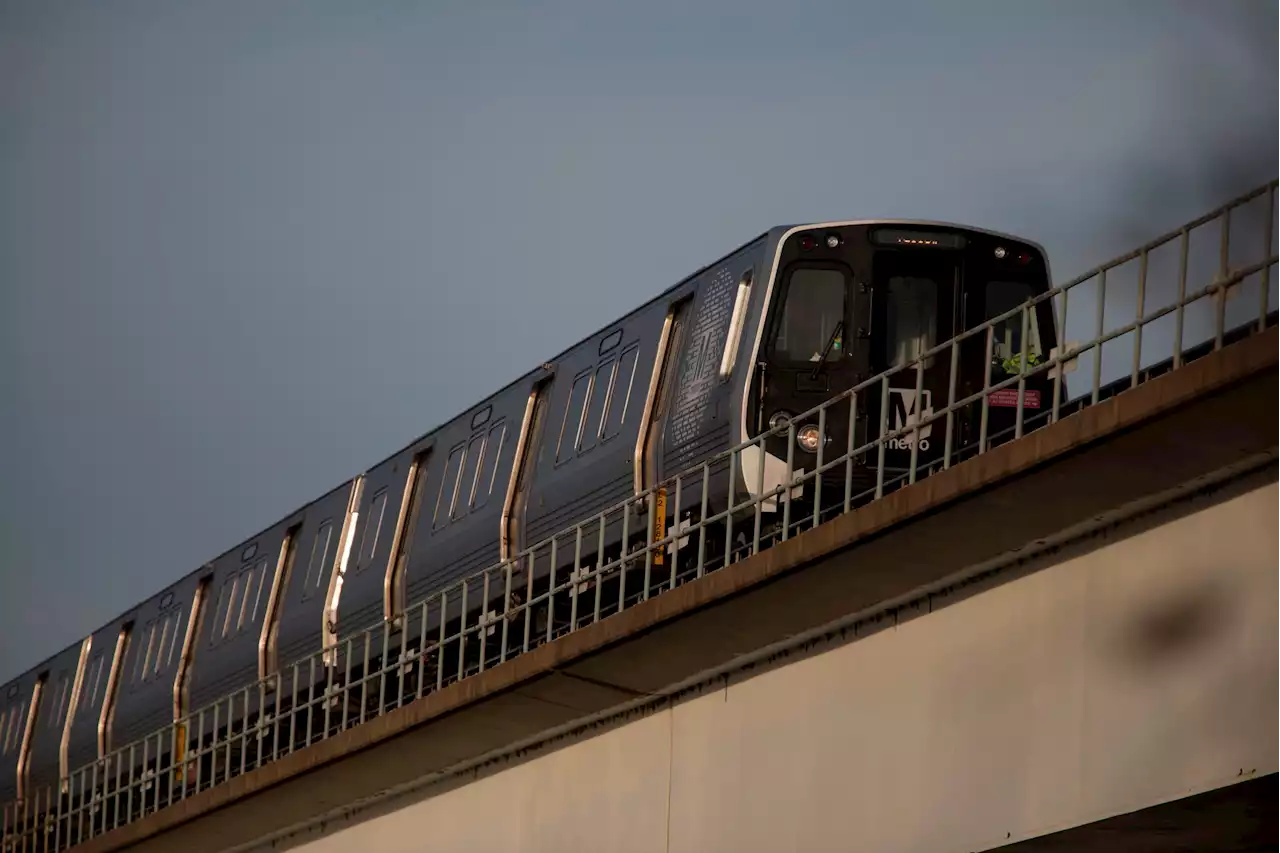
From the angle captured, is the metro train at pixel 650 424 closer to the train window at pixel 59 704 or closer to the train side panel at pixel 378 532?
the train side panel at pixel 378 532

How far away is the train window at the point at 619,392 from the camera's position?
21922 millimetres

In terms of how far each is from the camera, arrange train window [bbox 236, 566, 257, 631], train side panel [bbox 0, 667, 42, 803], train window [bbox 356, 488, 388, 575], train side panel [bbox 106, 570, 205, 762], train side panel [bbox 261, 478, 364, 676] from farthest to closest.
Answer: train side panel [bbox 0, 667, 42, 803], train side panel [bbox 106, 570, 205, 762], train window [bbox 236, 566, 257, 631], train side panel [bbox 261, 478, 364, 676], train window [bbox 356, 488, 388, 575]

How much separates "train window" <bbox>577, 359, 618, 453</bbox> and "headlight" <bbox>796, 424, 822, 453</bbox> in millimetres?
3370

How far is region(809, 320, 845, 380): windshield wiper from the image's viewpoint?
19859 millimetres

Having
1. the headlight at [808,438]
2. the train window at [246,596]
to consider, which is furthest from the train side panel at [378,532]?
the headlight at [808,438]

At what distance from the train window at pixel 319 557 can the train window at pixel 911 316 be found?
10.5 m

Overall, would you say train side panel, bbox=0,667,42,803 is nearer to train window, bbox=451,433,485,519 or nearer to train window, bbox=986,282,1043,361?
train window, bbox=451,433,485,519

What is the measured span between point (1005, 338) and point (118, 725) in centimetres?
1877

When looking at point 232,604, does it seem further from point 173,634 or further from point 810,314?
point 810,314

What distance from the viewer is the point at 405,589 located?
26312 mm

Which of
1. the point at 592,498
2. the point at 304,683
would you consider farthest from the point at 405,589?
the point at 592,498

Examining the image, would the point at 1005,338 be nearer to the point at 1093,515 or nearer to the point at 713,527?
the point at 713,527

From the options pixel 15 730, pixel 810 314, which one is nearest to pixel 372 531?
pixel 810 314

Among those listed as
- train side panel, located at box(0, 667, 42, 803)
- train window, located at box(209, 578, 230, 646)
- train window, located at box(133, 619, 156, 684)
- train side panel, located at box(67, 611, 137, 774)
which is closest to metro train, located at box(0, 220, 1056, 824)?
train window, located at box(209, 578, 230, 646)
